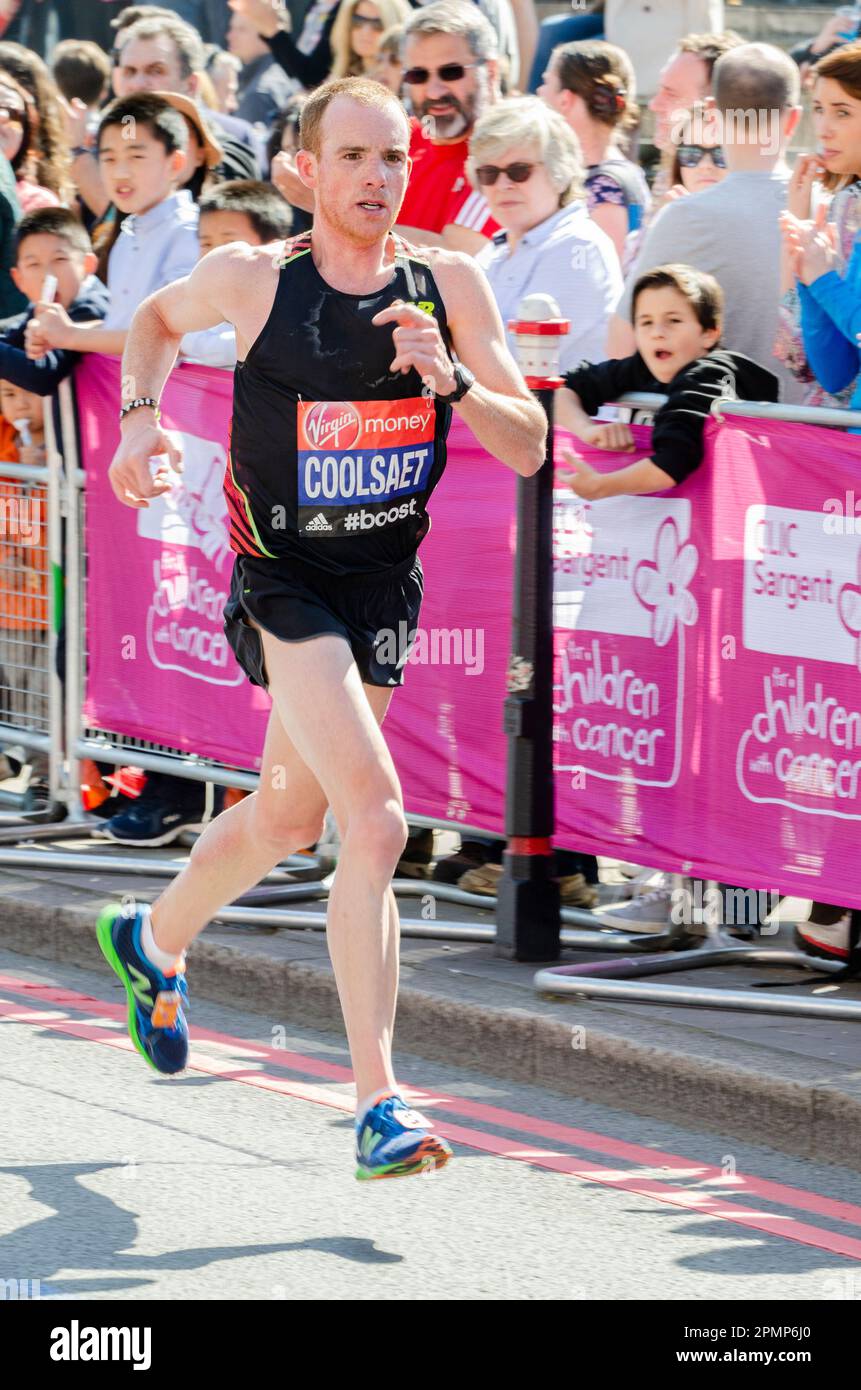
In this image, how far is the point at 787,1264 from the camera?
14.7 ft

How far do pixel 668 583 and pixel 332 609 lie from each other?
5.07 ft

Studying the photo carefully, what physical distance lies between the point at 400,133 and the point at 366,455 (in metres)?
0.66

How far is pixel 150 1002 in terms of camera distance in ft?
17.7

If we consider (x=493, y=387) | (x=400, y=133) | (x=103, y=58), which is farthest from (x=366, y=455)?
(x=103, y=58)

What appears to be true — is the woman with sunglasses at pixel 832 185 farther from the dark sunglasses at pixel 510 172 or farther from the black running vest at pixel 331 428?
the black running vest at pixel 331 428

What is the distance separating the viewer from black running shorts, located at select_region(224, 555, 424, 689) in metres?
4.94

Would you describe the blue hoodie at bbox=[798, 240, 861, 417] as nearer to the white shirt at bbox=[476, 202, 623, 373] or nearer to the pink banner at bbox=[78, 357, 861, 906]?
the pink banner at bbox=[78, 357, 861, 906]

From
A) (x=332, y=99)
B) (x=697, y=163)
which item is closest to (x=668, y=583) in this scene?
(x=332, y=99)

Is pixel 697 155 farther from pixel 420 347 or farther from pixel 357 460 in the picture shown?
pixel 420 347

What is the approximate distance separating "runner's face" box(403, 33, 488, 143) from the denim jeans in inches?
119

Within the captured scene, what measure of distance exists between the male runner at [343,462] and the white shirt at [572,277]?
8.03 ft

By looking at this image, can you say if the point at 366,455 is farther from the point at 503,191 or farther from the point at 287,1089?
the point at 503,191

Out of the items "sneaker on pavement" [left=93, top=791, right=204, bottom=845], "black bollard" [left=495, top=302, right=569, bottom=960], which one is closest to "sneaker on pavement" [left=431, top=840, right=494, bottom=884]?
"black bollard" [left=495, top=302, right=569, bottom=960]

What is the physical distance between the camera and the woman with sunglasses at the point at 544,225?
24.5ft
